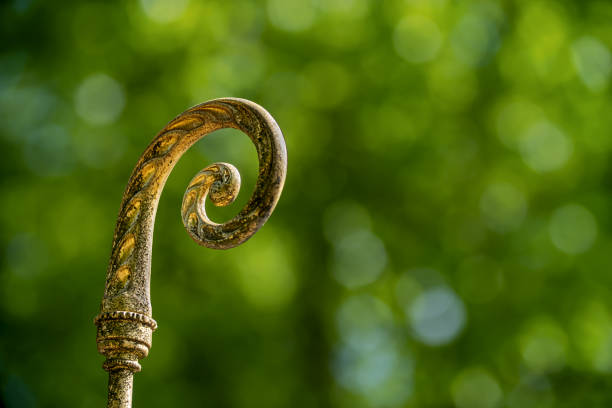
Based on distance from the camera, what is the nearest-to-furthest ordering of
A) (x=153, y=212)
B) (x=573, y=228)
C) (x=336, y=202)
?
1. (x=153, y=212)
2. (x=573, y=228)
3. (x=336, y=202)

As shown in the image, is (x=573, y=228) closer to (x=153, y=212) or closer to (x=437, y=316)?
(x=437, y=316)

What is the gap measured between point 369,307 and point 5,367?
15.4ft

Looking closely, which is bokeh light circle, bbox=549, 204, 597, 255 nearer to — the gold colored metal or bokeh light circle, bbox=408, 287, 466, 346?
bokeh light circle, bbox=408, 287, 466, 346

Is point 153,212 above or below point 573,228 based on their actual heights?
below

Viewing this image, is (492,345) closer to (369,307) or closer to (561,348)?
(561,348)

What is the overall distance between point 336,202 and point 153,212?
8.14 m

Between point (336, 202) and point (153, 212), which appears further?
point (336, 202)

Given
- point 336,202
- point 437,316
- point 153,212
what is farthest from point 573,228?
point 153,212

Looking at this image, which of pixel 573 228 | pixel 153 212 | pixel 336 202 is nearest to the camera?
pixel 153 212

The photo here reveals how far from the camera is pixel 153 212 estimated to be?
151 cm

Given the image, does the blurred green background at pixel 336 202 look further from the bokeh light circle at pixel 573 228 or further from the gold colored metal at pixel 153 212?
the gold colored metal at pixel 153 212

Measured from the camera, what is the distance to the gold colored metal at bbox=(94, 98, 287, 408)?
1287 millimetres

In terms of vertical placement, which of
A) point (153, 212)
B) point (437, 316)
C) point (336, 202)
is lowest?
point (153, 212)

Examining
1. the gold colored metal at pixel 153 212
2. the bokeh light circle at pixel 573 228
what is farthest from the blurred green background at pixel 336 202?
the gold colored metal at pixel 153 212
